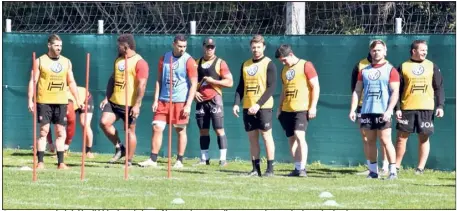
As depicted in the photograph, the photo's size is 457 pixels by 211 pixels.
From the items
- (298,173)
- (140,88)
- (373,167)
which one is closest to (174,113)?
(140,88)

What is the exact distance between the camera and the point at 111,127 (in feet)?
60.8

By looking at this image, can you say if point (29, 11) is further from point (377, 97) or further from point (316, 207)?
point (316, 207)

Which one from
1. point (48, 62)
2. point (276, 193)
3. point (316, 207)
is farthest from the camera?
point (48, 62)

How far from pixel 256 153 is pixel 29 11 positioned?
7930 mm

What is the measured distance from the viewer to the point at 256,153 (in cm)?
1612

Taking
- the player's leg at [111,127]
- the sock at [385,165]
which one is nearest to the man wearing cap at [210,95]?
the player's leg at [111,127]

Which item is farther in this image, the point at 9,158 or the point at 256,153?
the point at 9,158

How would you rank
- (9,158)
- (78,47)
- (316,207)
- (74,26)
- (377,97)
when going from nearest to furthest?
(316,207)
(377,97)
(9,158)
(78,47)
(74,26)

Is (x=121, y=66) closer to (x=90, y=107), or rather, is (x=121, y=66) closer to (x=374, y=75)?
(x=90, y=107)

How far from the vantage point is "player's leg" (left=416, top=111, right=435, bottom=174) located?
16.7m

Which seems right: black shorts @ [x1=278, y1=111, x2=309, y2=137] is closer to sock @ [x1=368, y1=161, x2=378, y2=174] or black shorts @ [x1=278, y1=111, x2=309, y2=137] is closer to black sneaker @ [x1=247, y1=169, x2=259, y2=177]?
black sneaker @ [x1=247, y1=169, x2=259, y2=177]

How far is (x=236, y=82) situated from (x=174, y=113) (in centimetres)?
188

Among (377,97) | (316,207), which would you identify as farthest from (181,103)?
(316,207)

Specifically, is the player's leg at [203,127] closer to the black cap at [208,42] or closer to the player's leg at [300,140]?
the black cap at [208,42]
